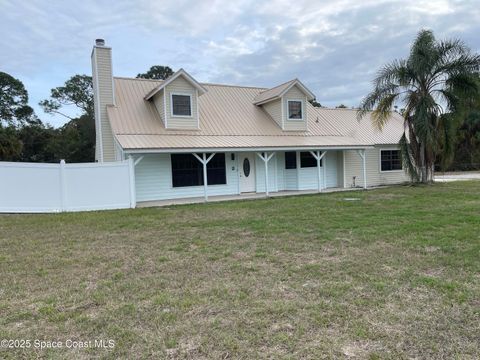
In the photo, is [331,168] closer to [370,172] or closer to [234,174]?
[370,172]

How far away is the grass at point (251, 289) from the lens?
9.98 feet

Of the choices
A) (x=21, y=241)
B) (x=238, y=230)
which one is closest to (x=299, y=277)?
(x=238, y=230)

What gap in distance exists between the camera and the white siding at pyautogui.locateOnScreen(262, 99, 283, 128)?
1734 centimetres

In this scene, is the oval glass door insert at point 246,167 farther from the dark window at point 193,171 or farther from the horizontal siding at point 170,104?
the horizontal siding at point 170,104

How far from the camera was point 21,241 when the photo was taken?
23.7 ft

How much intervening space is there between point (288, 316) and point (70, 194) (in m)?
10.0

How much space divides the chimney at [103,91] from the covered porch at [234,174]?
2.30m

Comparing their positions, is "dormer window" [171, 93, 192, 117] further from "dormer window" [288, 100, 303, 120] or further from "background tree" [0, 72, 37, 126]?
"background tree" [0, 72, 37, 126]

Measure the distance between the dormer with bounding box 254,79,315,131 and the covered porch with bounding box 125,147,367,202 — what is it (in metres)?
1.53

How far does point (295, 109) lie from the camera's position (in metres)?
17.6

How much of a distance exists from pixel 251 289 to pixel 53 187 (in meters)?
9.44

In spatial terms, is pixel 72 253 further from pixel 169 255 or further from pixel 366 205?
pixel 366 205

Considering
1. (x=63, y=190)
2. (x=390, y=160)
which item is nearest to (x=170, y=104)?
(x=63, y=190)

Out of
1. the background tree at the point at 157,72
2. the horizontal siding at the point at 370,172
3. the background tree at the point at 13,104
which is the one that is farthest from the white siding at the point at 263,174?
the background tree at the point at 13,104
